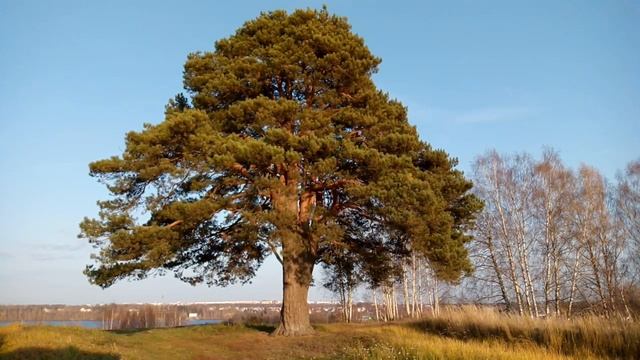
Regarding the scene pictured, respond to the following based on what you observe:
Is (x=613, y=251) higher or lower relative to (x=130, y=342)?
higher

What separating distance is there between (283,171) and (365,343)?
6.20 metres

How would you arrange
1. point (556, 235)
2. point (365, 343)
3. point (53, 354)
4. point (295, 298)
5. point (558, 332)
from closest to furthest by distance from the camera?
point (53, 354) → point (558, 332) → point (365, 343) → point (295, 298) → point (556, 235)

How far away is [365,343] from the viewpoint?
482 inches

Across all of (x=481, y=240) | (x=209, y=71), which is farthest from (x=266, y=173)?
(x=481, y=240)

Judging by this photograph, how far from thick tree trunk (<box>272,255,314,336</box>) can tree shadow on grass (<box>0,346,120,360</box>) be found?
6.29 meters

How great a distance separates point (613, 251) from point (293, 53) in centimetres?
1917

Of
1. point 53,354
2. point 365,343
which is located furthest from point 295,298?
point 53,354

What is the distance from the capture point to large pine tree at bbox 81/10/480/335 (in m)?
13.6

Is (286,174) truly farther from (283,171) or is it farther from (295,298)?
(295,298)

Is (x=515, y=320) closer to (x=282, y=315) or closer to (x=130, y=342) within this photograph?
(x=282, y=315)

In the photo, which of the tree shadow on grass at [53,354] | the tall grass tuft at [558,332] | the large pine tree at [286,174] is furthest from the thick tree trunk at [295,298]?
the tree shadow on grass at [53,354]

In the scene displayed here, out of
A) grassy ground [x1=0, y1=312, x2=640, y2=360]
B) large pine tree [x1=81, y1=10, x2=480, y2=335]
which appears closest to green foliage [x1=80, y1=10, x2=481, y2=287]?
large pine tree [x1=81, y1=10, x2=480, y2=335]

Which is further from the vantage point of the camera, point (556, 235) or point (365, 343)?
point (556, 235)

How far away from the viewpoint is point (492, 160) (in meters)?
26.2
